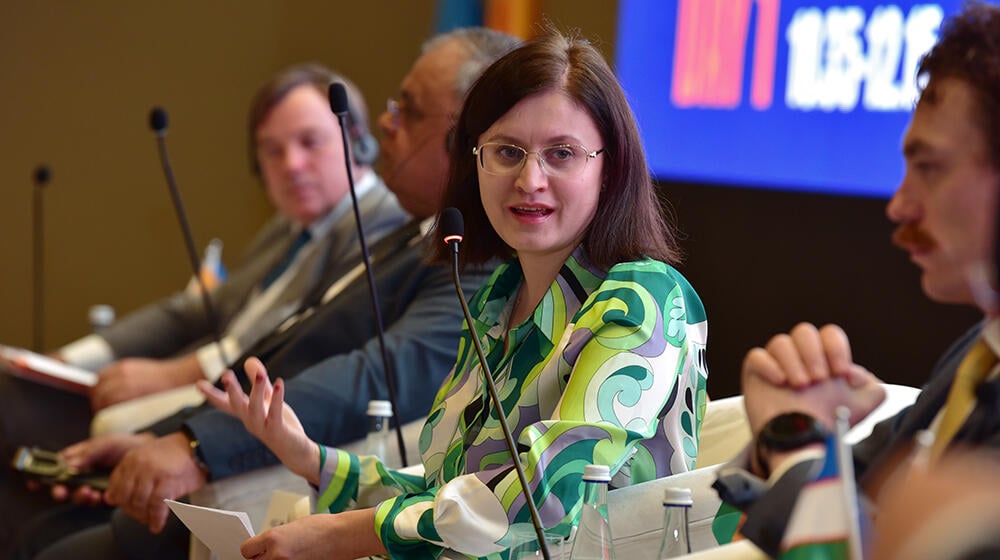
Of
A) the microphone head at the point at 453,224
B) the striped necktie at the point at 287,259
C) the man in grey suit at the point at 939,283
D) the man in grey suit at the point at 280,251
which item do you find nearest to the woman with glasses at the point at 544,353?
the microphone head at the point at 453,224

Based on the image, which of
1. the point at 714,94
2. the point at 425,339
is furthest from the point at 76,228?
the point at 425,339

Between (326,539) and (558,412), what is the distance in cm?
38

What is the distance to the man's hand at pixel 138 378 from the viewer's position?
314 centimetres

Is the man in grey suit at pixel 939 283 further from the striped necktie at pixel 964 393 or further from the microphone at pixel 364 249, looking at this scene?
the microphone at pixel 364 249

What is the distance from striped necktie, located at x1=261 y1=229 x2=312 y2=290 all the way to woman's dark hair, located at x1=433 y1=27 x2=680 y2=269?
5.76 ft

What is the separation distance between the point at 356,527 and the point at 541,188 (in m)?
0.54

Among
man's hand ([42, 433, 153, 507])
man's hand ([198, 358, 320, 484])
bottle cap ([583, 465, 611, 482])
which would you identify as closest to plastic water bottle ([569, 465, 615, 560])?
bottle cap ([583, 465, 611, 482])

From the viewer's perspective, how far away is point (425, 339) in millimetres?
2420

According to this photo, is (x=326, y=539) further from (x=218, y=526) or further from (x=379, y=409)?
(x=379, y=409)

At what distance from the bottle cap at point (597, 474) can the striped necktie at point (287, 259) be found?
2169 millimetres

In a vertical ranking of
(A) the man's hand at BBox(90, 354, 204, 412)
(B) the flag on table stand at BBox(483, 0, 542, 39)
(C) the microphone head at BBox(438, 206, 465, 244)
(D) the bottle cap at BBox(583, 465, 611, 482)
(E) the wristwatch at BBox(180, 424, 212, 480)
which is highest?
(B) the flag on table stand at BBox(483, 0, 542, 39)

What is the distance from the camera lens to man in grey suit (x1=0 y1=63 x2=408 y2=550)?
3.12m

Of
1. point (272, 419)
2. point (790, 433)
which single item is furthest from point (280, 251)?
point (790, 433)

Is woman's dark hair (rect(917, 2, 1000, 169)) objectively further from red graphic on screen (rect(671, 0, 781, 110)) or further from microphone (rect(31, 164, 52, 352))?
microphone (rect(31, 164, 52, 352))
